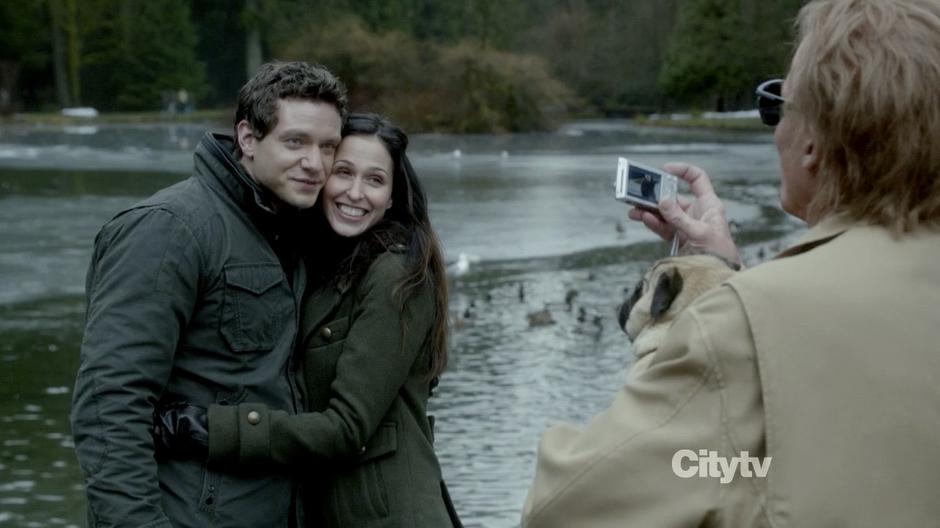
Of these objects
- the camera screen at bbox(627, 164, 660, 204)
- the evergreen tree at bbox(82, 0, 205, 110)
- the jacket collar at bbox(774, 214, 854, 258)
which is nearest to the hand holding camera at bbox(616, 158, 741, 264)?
the camera screen at bbox(627, 164, 660, 204)

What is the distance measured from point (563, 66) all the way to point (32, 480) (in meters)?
61.4

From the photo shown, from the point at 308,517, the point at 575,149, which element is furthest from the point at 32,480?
the point at 575,149

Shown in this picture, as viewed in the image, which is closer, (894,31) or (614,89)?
(894,31)

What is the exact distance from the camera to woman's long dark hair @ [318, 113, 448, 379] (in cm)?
318

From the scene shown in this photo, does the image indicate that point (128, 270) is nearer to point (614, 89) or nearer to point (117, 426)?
point (117, 426)

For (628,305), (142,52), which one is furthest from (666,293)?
(142,52)

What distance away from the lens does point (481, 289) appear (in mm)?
12875

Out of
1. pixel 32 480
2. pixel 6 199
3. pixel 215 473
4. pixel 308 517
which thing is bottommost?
pixel 6 199

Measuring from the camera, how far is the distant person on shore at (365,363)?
116 inches

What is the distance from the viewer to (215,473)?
2875mm

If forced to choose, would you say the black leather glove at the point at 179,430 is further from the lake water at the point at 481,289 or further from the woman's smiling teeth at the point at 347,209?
the lake water at the point at 481,289

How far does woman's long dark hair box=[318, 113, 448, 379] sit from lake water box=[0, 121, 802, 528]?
3.22 m

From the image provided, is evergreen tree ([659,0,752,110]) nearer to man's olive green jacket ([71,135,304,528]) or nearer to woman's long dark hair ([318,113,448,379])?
woman's long dark hair ([318,113,448,379])

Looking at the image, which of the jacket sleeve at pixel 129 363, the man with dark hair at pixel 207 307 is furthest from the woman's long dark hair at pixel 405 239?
the jacket sleeve at pixel 129 363
